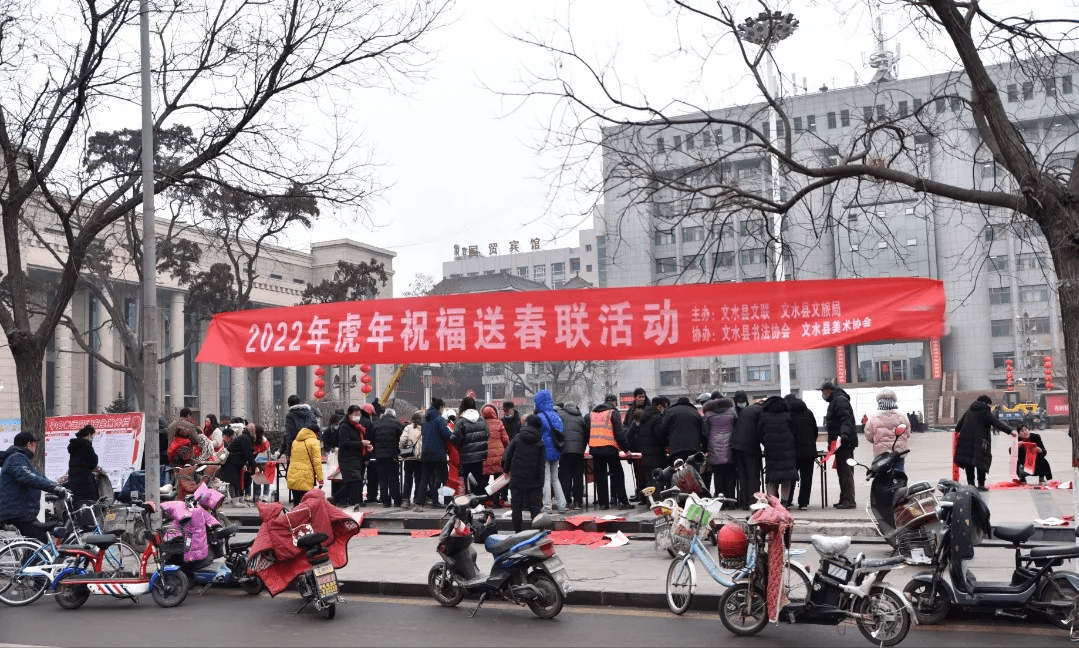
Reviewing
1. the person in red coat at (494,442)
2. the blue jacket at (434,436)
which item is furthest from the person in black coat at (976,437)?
the blue jacket at (434,436)

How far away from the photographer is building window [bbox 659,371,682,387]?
269 ft

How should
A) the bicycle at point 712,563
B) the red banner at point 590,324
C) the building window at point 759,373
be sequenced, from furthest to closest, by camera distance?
the building window at point 759,373 < the red banner at point 590,324 < the bicycle at point 712,563

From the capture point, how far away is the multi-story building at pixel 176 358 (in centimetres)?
5575

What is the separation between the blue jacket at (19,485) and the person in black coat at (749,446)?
29.0ft

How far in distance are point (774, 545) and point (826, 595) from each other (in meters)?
0.55

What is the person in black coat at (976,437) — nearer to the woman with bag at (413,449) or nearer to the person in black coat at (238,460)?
the woman with bag at (413,449)

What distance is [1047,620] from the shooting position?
822 centimetres

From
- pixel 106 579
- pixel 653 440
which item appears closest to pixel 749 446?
pixel 653 440

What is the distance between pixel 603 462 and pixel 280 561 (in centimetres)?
706

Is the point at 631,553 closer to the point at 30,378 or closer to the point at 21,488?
the point at 21,488

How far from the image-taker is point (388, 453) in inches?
679

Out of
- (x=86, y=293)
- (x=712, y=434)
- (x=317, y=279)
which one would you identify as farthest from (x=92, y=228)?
(x=317, y=279)

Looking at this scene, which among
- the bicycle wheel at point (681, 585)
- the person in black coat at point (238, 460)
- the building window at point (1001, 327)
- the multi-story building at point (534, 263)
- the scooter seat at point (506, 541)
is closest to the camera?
the bicycle wheel at point (681, 585)

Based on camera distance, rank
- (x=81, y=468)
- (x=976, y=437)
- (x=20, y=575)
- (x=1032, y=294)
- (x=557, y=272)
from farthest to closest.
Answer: (x=557, y=272) → (x=1032, y=294) → (x=976, y=437) → (x=81, y=468) → (x=20, y=575)
